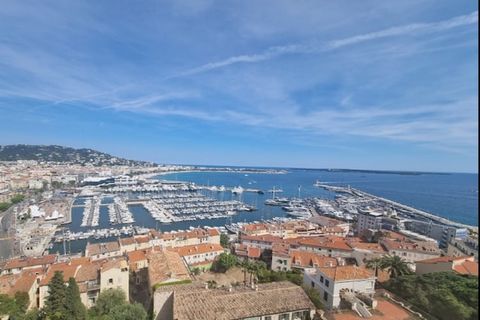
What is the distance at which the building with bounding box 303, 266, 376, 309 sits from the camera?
50.0 feet

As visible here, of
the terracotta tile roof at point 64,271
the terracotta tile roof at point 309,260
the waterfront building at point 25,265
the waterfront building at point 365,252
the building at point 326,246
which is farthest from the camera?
the building at point 326,246

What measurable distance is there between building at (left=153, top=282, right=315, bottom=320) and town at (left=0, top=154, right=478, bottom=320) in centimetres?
5

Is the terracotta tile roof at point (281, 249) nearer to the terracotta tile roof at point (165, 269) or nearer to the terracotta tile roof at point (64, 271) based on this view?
the terracotta tile roof at point (165, 269)

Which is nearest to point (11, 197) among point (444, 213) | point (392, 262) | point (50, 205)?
point (50, 205)

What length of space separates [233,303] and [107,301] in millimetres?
8629

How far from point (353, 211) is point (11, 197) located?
82.2 metres

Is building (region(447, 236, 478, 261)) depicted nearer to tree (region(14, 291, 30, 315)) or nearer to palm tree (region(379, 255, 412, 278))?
palm tree (region(379, 255, 412, 278))

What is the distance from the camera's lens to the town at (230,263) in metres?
12.9

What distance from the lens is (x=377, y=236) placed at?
3478cm

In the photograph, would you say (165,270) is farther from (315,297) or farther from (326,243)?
(326,243)

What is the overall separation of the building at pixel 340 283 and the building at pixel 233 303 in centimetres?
300

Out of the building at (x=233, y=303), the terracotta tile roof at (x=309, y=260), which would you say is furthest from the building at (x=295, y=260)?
the building at (x=233, y=303)

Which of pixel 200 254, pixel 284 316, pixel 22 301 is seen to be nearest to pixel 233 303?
pixel 284 316

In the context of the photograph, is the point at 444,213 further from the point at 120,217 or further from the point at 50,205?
the point at 50,205
